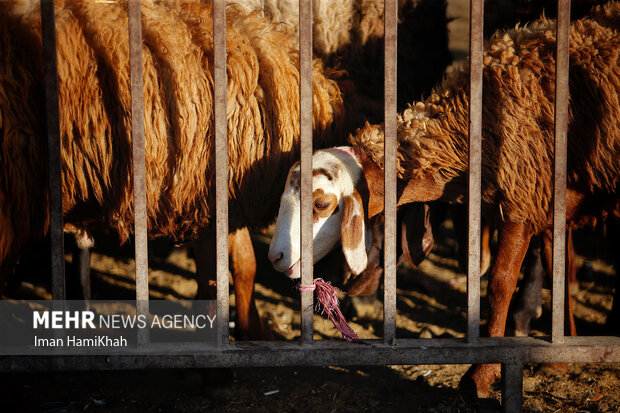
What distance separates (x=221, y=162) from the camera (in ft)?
7.53

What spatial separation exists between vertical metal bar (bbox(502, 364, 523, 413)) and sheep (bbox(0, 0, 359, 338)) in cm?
152

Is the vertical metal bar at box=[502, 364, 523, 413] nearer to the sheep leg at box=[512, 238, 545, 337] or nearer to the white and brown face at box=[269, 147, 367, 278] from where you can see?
the white and brown face at box=[269, 147, 367, 278]

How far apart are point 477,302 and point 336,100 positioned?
162 cm

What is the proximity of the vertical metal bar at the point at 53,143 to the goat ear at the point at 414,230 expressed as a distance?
1.92 metres

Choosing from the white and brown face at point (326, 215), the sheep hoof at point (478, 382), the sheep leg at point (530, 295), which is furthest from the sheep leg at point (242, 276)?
the sheep leg at point (530, 295)

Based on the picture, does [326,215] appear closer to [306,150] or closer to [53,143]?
[306,150]

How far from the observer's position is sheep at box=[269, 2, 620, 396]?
9.23ft

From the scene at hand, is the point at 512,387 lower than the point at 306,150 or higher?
lower

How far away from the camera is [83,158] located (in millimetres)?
2840

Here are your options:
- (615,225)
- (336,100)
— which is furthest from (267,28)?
(615,225)

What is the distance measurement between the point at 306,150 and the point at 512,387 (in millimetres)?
1295

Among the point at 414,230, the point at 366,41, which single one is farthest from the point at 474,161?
the point at 366,41

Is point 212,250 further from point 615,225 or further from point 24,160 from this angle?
point 615,225

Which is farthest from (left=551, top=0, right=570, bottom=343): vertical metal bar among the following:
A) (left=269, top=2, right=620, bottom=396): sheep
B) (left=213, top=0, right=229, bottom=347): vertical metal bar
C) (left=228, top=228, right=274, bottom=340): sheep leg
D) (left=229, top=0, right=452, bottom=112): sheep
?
(left=228, top=228, right=274, bottom=340): sheep leg
